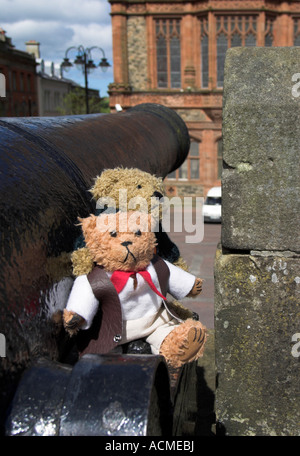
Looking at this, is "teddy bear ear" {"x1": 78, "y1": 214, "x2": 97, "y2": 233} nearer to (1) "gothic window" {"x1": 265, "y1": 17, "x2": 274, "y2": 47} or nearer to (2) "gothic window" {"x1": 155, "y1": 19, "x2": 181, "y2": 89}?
(2) "gothic window" {"x1": 155, "y1": 19, "x2": 181, "y2": 89}

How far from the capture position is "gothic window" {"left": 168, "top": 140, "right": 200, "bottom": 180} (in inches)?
1021

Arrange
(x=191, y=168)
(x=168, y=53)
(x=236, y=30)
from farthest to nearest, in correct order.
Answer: (x=191, y=168)
(x=168, y=53)
(x=236, y=30)

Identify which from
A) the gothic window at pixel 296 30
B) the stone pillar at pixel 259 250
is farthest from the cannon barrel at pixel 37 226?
the gothic window at pixel 296 30

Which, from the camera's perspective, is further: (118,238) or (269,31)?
(269,31)

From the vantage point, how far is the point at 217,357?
227 cm

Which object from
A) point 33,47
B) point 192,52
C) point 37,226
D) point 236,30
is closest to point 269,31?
point 236,30

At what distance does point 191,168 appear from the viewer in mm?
26156

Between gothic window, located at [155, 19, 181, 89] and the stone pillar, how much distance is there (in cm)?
2475

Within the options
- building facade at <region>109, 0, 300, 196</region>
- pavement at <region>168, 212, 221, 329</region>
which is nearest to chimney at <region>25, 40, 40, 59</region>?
building facade at <region>109, 0, 300, 196</region>

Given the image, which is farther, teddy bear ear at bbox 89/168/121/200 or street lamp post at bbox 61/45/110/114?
street lamp post at bbox 61/45/110/114

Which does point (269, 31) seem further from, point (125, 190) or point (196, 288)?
point (125, 190)

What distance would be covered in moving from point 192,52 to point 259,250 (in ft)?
81.8

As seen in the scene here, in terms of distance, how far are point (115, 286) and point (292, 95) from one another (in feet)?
3.30

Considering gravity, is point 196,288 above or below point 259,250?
below
